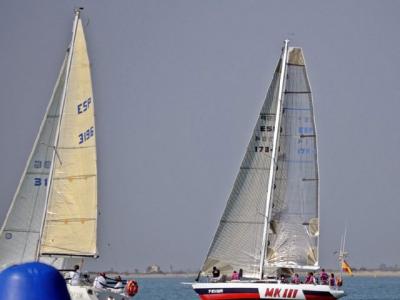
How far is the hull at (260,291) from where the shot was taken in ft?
130

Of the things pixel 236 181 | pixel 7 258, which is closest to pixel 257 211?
pixel 236 181

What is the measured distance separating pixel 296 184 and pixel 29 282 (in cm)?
Result: 3757

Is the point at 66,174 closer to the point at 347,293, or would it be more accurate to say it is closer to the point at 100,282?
the point at 100,282

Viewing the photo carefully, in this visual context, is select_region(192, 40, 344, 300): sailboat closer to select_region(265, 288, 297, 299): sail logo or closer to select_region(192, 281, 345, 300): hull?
select_region(192, 281, 345, 300): hull

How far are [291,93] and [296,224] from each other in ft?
19.6

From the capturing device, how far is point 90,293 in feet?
115

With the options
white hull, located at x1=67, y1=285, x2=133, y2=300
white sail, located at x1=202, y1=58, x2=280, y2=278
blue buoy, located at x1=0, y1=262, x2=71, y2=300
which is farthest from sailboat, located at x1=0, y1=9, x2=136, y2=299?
blue buoy, located at x1=0, y1=262, x2=71, y2=300

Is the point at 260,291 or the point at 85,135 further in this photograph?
the point at 260,291

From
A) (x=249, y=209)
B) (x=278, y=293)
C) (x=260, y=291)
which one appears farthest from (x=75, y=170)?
(x=278, y=293)

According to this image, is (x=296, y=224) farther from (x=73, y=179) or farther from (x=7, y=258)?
(x=7, y=258)

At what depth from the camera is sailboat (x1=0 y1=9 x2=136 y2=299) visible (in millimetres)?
37750

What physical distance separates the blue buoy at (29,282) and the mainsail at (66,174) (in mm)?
31080

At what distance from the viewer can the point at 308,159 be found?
1730 inches

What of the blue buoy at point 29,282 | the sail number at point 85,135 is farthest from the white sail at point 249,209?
the blue buoy at point 29,282
